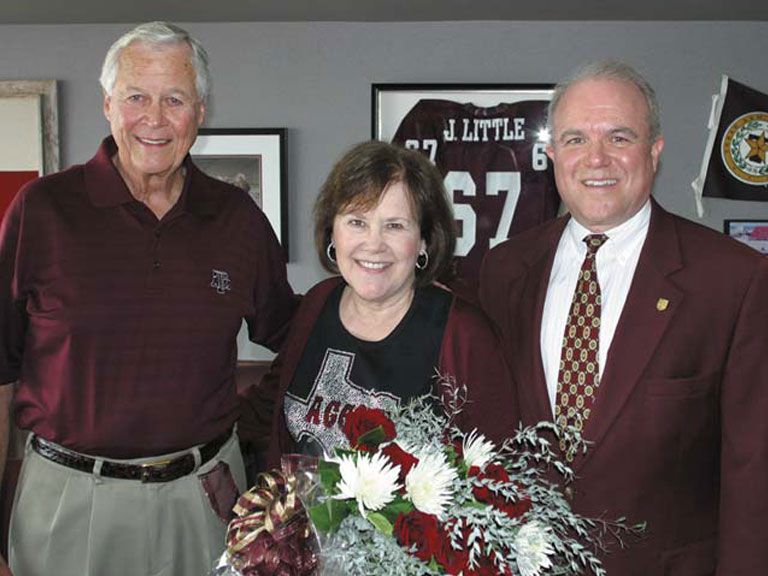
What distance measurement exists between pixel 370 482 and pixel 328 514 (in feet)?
0.26

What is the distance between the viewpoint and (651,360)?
65.7 inches

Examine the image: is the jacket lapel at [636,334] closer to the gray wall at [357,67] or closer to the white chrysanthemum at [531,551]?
the white chrysanthemum at [531,551]

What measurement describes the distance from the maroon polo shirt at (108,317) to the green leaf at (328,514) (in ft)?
2.72

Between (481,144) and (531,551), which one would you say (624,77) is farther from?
(481,144)

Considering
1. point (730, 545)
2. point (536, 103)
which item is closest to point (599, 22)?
point (536, 103)

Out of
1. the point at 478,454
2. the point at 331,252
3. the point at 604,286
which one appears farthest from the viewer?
the point at 331,252

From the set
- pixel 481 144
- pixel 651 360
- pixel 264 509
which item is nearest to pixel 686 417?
pixel 651 360

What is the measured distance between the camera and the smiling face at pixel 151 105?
184cm

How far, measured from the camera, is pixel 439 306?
1.81 m

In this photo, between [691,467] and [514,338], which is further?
[514,338]

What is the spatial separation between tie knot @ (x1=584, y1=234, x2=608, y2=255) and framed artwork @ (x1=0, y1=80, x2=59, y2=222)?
3490 mm

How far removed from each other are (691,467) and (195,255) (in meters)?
1.17

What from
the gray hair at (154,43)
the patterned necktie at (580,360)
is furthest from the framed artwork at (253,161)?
the patterned necktie at (580,360)

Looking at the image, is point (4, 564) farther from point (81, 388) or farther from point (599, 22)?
point (599, 22)
